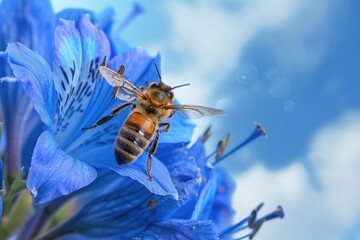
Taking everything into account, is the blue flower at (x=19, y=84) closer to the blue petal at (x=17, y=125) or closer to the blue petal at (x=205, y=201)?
the blue petal at (x=17, y=125)

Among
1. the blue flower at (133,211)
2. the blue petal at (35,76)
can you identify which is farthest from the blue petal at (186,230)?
the blue petal at (35,76)

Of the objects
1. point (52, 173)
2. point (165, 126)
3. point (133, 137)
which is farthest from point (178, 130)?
point (52, 173)

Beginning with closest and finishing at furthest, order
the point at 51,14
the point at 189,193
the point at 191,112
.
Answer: the point at 189,193, the point at 191,112, the point at 51,14

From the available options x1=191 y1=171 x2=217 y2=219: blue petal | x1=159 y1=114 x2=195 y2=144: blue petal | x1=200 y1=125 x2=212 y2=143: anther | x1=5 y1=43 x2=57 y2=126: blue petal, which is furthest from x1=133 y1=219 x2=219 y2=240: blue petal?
x1=200 y1=125 x2=212 y2=143: anther

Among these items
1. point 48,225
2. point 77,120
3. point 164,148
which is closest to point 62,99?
point 77,120

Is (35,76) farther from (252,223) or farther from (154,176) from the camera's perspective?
(252,223)

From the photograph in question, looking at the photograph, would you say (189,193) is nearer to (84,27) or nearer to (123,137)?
(123,137)
